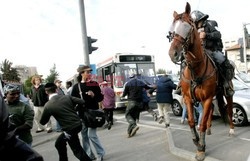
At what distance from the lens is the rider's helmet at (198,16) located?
189 inches

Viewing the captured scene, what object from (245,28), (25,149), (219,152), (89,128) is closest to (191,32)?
(219,152)

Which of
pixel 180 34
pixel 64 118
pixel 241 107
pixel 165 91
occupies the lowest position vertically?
pixel 241 107

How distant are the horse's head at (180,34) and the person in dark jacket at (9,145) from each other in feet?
9.34

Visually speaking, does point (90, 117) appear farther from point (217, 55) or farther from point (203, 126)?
point (217, 55)

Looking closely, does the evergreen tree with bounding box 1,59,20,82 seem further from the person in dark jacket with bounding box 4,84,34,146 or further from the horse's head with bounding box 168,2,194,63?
the horse's head with bounding box 168,2,194,63

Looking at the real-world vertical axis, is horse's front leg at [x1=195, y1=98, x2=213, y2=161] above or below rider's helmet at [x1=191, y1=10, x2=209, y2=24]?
below

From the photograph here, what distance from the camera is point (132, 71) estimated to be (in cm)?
1414

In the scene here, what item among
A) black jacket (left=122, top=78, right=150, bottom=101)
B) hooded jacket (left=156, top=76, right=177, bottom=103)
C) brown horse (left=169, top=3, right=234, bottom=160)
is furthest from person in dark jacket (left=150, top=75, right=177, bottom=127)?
brown horse (left=169, top=3, right=234, bottom=160)

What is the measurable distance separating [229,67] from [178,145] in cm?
214

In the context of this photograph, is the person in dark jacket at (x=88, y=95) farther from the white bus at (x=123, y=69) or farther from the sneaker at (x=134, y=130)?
the white bus at (x=123, y=69)

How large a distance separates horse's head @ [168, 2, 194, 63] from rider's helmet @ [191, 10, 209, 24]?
56 centimetres

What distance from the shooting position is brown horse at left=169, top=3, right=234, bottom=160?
410 cm

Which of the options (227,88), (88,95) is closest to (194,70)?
(227,88)

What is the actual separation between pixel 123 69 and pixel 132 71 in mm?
653
